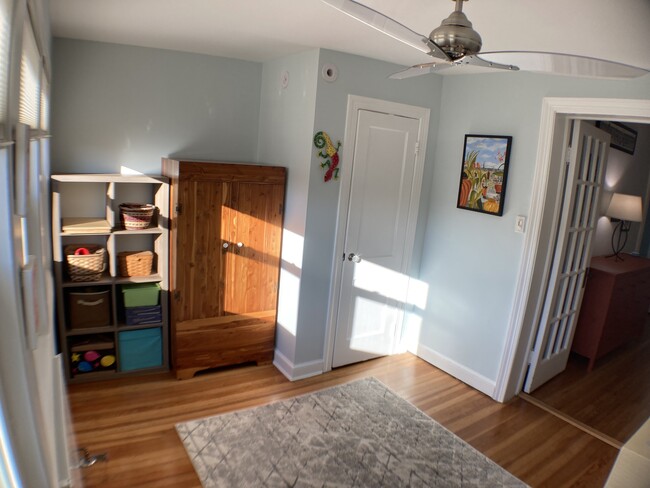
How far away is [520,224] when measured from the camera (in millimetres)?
3070

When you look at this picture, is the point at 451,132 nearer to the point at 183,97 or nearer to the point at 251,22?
the point at 251,22

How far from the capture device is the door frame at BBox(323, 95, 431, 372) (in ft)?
10.3

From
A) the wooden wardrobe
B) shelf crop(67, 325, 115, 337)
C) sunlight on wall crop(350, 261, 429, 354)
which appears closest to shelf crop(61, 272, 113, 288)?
shelf crop(67, 325, 115, 337)

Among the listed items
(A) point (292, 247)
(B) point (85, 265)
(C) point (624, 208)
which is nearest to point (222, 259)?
(A) point (292, 247)

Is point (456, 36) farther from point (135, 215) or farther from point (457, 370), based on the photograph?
point (457, 370)

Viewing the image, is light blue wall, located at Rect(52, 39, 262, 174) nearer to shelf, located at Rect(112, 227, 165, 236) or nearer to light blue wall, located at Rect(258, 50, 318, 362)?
light blue wall, located at Rect(258, 50, 318, 362)

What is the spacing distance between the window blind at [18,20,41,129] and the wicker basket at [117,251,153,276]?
152 cm

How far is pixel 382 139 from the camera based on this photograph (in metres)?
3.31

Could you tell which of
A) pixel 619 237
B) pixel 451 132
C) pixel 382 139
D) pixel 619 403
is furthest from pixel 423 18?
pixel 619 237

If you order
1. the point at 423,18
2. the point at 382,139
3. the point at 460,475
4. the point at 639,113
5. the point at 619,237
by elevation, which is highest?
the point at 423,18

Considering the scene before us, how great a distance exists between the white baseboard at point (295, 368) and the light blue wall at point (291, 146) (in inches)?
1.7

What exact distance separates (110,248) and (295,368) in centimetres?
152

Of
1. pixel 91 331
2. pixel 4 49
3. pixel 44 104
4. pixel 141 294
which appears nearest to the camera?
pixel 4 49

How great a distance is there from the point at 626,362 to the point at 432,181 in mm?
2467
